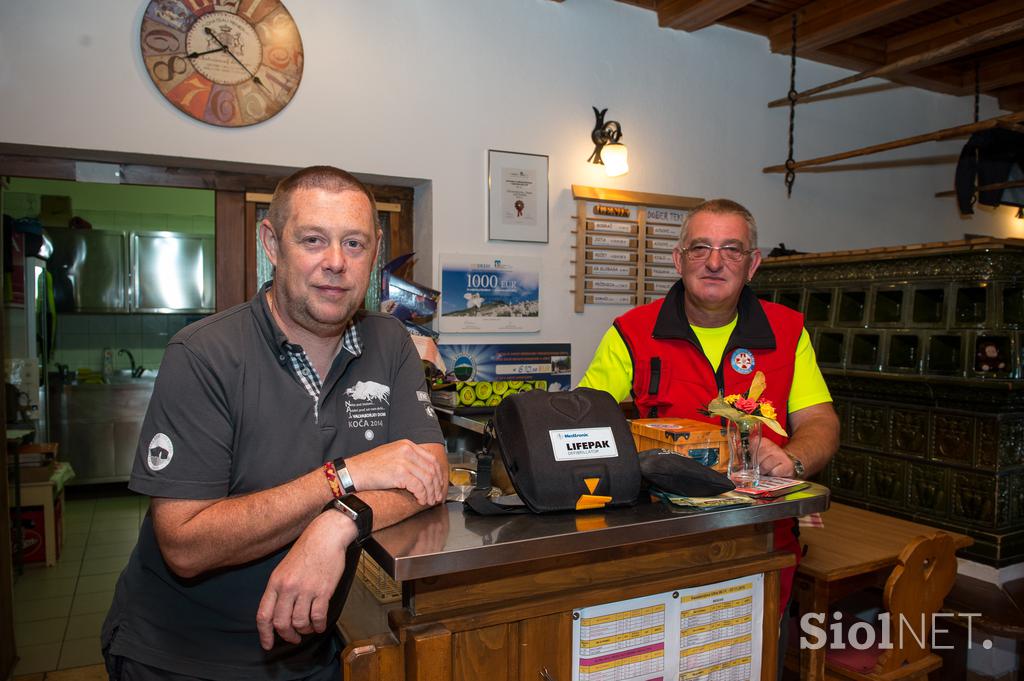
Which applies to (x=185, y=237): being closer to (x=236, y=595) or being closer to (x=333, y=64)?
(x=333, y=64)

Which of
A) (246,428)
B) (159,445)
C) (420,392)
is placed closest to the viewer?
(159,445)

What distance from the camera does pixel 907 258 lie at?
154 inches

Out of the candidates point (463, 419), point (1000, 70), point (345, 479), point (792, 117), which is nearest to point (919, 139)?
point (792, 117)

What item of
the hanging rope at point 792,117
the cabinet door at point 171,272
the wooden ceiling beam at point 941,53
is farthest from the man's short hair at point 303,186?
the cabinet door at point 171,272

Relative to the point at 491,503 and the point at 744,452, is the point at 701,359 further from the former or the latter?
the point at 491,503

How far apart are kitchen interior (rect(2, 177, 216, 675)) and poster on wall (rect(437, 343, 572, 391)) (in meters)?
2.73

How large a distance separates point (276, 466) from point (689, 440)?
2.95 feet

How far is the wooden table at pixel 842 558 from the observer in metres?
2.33

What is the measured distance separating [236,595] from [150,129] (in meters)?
2.33

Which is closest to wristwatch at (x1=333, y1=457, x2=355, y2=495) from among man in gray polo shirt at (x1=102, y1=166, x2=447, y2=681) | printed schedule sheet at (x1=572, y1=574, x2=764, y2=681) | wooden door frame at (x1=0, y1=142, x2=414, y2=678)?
man in gray polo shirt at (x1=102, y1=166, x2=447, y2=681)

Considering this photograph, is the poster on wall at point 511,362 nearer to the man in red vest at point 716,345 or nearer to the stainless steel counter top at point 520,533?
the man in red vest at point 716,345

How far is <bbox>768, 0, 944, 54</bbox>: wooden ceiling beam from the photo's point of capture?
3.86m

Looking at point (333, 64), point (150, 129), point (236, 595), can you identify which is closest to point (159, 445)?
point (236, 595)

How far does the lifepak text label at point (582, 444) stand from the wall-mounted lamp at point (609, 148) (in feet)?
9.20
